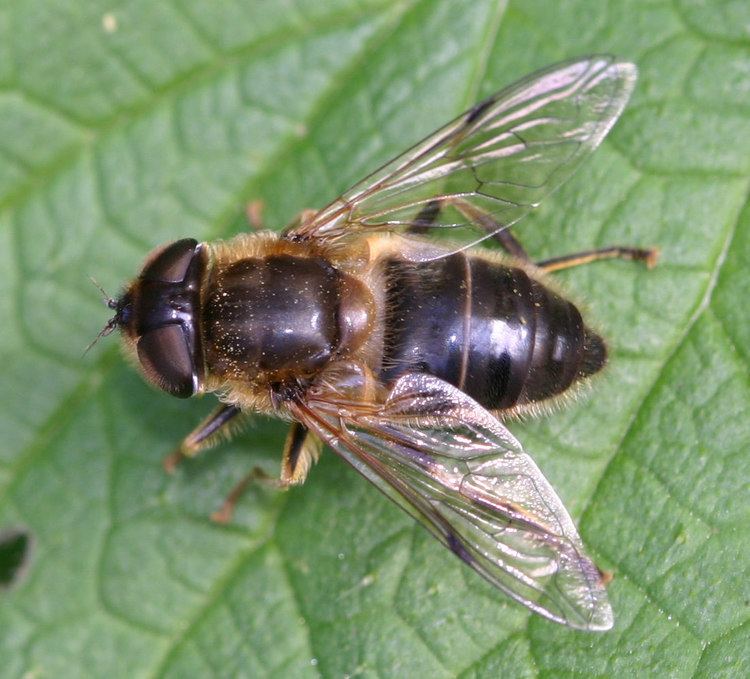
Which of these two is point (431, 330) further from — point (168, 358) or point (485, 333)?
point (168, 358)

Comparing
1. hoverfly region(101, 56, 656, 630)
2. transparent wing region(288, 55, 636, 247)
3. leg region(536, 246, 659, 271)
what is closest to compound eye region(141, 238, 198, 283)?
hoverfly region(101, 56, 656, 630)

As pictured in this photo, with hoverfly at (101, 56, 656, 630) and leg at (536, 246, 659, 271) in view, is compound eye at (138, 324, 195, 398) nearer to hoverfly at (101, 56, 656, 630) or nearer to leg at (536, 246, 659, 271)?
hoverfly at (101, 56, 656, 630)

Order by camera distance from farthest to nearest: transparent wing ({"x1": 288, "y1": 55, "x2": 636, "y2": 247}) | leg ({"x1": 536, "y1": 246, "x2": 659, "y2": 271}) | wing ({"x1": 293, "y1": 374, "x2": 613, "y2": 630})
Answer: leg ({"x1": 536, "y1": 246, "x2": 659, "y2": 271}) → transparent wing ({"x1": 288, "y1": 55, "x2": 636, "y2": 247}) → wing ({"x1": 293, "y1": 374, "x2": 613, "y2": 630})

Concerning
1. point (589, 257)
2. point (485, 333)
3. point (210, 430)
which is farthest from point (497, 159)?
point (210, 430)

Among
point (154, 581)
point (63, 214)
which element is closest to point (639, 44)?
point (63, 214)

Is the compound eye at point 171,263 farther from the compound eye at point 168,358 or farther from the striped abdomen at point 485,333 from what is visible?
the striped abdomen at point 485,333

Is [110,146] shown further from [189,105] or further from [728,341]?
[728,341]

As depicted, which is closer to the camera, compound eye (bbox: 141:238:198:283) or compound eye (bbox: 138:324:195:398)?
compound eye (bbox: 138:324:195:398)
